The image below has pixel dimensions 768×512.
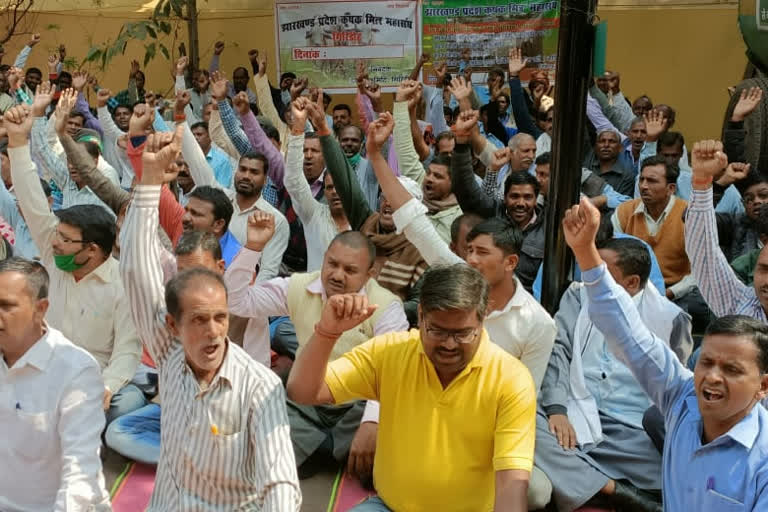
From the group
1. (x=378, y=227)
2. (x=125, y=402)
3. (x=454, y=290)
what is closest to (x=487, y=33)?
(x=378, y=227)

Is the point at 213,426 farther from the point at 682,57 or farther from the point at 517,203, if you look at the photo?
the point at 682,57

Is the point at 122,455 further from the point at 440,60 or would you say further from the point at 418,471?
the point at 440,60

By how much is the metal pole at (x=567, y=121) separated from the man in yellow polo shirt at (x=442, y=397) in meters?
1.32

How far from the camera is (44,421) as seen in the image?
242cm

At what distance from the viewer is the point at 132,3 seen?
1155cm

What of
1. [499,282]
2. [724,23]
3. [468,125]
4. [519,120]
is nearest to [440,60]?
[519,120]

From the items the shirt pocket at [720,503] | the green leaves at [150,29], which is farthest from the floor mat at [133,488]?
the green leaves at [150,29]

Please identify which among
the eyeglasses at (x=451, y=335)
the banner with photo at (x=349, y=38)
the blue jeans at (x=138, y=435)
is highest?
the banner with photo at (x=349, y=38)

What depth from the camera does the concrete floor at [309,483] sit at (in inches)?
129

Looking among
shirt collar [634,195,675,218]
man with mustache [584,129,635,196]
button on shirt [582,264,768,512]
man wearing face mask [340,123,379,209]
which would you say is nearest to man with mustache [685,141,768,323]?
button on shirt [582,264,768,512]

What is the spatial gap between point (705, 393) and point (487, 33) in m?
7.89

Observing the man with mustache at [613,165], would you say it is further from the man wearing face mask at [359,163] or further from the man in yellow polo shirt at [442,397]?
the man in yellow polo shirt at [442,397]

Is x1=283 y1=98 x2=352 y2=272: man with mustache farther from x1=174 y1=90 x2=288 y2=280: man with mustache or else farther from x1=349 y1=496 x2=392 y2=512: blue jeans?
x1=349 y1=496 x2=392 y2=512: blue jeans

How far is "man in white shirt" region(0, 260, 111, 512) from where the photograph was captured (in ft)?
7.93
